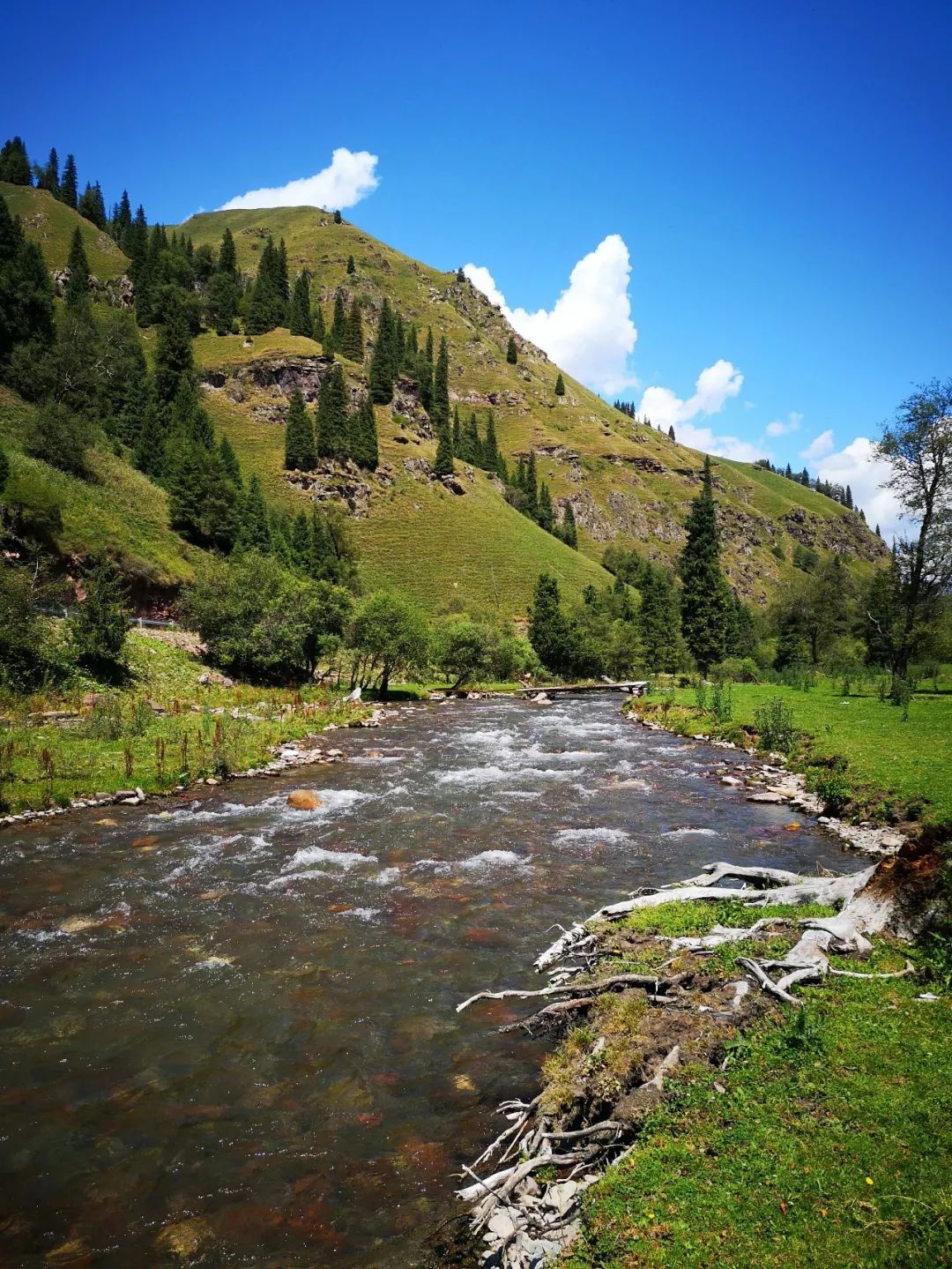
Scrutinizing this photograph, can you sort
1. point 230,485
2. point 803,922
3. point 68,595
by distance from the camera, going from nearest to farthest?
point 803,922 → point 68,595 → point 230,485

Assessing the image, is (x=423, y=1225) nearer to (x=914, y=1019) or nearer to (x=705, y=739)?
(x=914, y=1019)

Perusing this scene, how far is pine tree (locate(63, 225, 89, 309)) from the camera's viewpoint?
125 meters

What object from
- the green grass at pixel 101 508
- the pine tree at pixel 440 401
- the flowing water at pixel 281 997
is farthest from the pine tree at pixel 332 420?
the flowing water at pixel 281 997

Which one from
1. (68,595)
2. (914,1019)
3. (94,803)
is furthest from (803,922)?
(68,595)

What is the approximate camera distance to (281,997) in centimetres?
977

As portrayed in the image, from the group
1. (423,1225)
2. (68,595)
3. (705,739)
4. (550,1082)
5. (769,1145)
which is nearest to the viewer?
(769,1145)

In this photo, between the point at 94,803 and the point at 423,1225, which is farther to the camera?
the point at 94,803

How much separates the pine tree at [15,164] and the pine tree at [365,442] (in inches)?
5466

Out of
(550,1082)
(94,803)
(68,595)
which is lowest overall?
(94,803)

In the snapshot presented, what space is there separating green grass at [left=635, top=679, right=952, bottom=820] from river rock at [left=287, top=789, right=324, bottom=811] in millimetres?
16313

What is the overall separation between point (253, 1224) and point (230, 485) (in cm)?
7933

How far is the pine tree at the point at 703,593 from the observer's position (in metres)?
62.6

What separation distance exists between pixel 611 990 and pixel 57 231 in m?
217

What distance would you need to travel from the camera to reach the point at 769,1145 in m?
5.10
